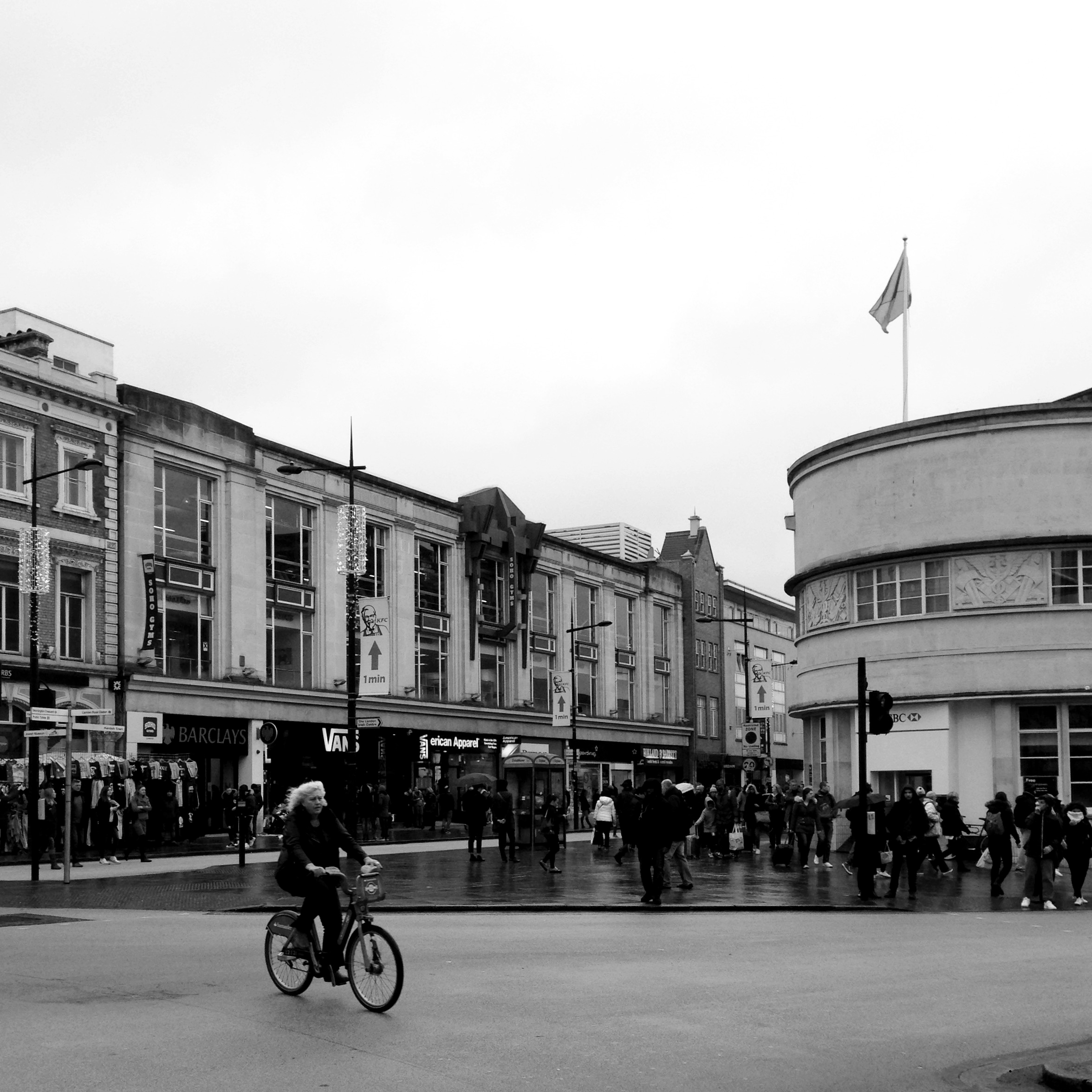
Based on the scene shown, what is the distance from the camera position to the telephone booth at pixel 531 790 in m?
35.3

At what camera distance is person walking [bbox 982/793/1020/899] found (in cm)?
2281

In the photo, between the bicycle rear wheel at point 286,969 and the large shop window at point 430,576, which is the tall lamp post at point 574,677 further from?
the bicycle rear wheel at point 286,969

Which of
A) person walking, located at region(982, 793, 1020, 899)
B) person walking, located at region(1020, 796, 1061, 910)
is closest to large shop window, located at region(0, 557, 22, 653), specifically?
person walking, located at region(982, 793, 1020, 899)

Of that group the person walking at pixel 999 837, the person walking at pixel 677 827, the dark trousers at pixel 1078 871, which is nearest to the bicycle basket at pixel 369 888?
the person walking at pixel 677 827

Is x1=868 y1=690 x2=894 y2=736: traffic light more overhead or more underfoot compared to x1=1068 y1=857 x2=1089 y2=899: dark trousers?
more overhead

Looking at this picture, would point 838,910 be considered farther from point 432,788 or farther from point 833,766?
point 432,788

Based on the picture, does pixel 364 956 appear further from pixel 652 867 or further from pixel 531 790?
pixel 531 790

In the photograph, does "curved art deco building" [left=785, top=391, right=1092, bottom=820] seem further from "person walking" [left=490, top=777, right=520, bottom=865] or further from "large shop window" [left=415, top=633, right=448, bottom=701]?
"large shop window" [left=415, top=633, right=448, bottom=701]

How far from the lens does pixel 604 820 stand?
35.6m

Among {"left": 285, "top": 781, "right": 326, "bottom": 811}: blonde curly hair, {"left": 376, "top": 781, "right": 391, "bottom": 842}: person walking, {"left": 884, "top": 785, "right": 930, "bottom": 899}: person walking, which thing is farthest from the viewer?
{"left": 376, "top": 781, "right": 391, "bottom": 842}: person walking

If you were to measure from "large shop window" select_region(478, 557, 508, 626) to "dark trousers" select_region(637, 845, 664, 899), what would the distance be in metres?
42.1

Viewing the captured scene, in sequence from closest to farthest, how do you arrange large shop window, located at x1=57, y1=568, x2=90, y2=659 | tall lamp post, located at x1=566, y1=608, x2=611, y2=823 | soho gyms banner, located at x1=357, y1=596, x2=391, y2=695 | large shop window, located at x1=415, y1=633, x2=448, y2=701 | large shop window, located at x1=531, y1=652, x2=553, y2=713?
1. soho gyms banner, located at x1=357, y1=596, x2=391, y2=695
2. large shop window, located at x1=57, y1=568, x2=90, y2=659
3. tall lamp post, located at x1=566, y1=608, x2=611, y2=823
4. large shop window, located at x1=415, y1=633, x2=448, y2=701
5. large shop window, located at x1=531, y1=652, x2=553, y2=713

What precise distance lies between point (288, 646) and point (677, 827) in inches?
1269

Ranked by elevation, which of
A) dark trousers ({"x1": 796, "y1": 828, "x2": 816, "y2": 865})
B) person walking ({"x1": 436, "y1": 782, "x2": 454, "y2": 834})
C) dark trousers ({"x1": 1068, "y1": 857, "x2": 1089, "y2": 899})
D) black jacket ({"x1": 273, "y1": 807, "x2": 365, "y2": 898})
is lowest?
person walking ({"x1": 436, "y1": 782, "x2": 454, "y2": 834})
